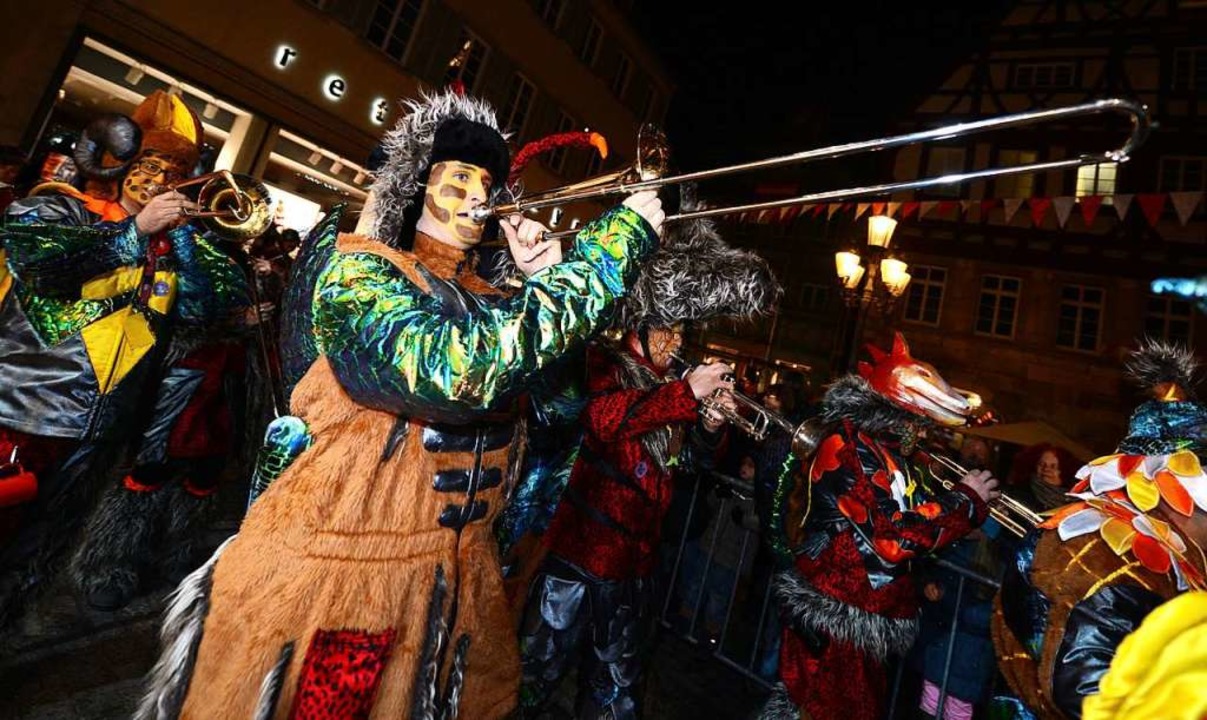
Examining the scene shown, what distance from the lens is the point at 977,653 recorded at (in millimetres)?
4184

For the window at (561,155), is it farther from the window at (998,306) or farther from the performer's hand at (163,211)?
the window at (998,306)

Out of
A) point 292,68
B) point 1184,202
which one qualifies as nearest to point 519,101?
point 292,68

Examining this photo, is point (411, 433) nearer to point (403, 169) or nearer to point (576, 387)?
point (576, 387)

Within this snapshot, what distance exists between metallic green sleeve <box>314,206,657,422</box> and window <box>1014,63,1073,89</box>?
24532 mm

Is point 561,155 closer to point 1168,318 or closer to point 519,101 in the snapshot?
point 519,101

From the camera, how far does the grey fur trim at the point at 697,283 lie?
3.46 m

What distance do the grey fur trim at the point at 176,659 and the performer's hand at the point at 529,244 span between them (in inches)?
56.3

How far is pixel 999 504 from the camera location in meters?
3.79

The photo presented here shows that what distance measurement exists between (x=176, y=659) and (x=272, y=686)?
0.98 ft

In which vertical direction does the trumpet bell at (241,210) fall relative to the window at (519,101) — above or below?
below

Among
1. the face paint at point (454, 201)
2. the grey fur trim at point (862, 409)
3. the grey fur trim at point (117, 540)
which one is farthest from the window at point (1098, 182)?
the grey fur trim at point (117, 540)

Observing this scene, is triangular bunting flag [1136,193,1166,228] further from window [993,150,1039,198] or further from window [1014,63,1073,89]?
window [1014,63,1073,89]

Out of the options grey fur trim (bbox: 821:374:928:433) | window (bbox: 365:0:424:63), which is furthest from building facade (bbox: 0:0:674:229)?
grey fur trim (bbox: 821:374:928:433)

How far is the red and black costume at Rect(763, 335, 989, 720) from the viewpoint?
10.3ft
